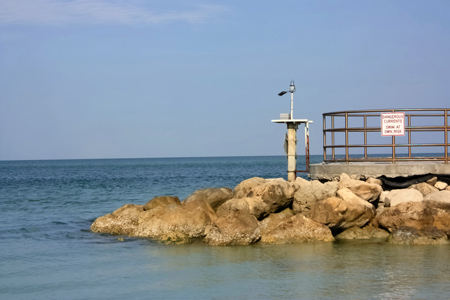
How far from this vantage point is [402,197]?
13047 millimetres

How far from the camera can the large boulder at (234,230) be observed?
12125mm

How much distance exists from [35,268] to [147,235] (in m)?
3.34

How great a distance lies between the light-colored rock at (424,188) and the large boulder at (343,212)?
1.55 metres

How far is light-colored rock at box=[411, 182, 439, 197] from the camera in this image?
13.5m

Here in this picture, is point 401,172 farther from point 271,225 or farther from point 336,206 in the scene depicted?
point 271,225

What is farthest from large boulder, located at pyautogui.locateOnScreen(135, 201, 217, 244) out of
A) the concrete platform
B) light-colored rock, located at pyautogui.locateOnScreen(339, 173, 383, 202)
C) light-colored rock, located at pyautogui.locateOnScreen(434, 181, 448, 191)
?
light-colored rock, located at pyautogui.locateOnScreen(434, 181, 448, 191)

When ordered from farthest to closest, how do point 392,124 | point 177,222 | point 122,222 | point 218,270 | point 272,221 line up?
point 122,222 < point 392,124 < point 177,222 < point 272,221 < point 218,270

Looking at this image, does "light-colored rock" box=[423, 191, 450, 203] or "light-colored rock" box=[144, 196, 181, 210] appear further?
"light-colored rock" box=[144, 196, 181, 210]

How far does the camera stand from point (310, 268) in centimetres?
991

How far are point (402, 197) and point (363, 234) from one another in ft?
4.52

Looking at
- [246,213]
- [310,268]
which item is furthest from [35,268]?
[310,268]

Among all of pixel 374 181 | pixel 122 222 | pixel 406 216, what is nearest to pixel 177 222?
pixel 122 222

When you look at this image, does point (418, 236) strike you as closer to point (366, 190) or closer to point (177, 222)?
point (366, 190)

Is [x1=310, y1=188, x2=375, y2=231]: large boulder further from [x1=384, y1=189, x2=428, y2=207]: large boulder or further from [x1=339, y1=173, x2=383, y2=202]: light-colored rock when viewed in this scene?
[x1=384, y1=189, x2=428, y2=207]: large boulder
